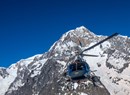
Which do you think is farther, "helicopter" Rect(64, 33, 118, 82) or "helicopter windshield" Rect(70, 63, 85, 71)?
"helicopter windshield" Rect(70, 63, 85, 71)

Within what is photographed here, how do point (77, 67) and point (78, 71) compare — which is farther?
point (77, 67)

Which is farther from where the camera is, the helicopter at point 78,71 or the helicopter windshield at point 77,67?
the helicopter windshield at point 77,67

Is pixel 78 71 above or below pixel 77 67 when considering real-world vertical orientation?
below
